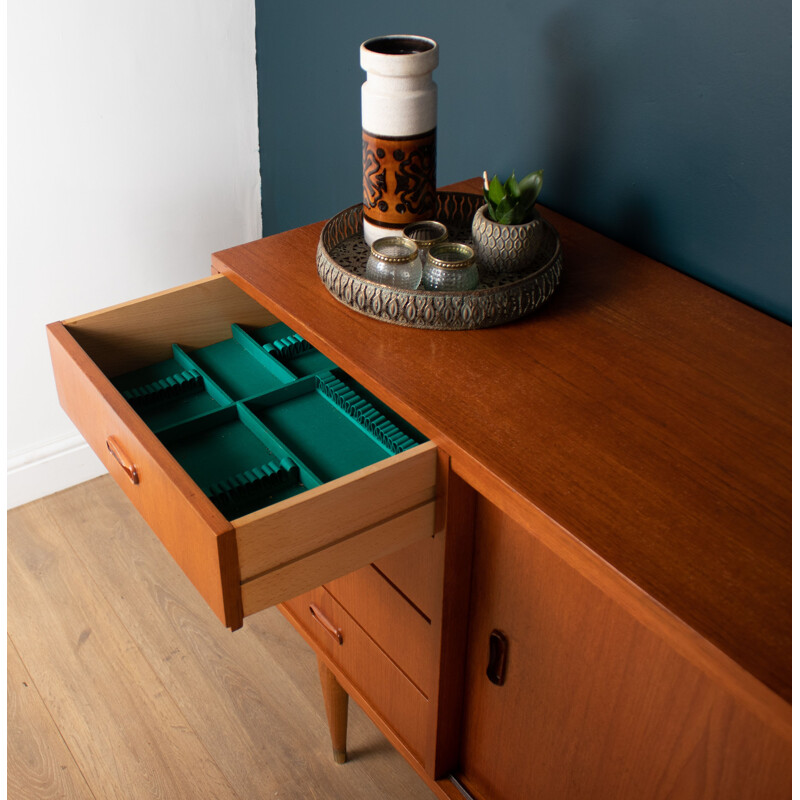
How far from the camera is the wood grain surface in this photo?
77 cm

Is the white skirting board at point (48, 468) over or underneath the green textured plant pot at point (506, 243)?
underneath

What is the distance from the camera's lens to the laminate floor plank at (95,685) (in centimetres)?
142

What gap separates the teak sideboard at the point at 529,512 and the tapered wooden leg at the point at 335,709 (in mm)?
142

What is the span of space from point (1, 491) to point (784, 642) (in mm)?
1651

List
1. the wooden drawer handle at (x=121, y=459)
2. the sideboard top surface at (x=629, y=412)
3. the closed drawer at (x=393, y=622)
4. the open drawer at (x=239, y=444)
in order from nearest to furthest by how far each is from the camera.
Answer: the sideboard top surface at (x=629, y=412)
the open drawer at (x=239, y=444)
the wooden drawer handle at (x=121, y=459)
the closed drawer at (x=393, y=622)

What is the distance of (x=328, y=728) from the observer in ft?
4.96

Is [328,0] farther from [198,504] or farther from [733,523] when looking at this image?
[733,523]

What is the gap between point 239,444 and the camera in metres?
1.07

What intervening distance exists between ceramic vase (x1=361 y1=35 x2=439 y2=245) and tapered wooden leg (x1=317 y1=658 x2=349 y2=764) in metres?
0.67

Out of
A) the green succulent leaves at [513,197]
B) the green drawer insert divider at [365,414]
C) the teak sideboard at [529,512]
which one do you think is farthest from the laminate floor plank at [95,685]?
the green succulent leaves at [513,197]

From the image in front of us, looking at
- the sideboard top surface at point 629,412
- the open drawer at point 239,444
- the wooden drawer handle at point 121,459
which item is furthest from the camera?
the wooden drawer handle at point 121,459

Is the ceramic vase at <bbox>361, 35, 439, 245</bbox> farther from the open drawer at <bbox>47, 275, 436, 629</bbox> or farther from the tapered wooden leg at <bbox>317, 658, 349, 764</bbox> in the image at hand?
the tapered wooden leg at <bbox>317, 658, 349, 764</bbox>

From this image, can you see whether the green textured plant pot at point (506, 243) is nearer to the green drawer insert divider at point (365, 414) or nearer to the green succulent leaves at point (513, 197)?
the green succulent leaves at point (513, 197)

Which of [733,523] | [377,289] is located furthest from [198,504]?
[733,523]
